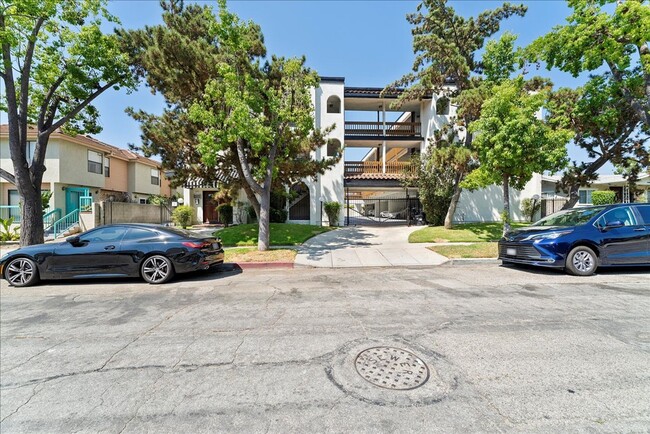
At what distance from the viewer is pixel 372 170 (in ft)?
66.3

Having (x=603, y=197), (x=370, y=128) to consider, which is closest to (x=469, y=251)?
(x=370, y=128)

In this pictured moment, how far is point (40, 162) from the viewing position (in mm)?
10570

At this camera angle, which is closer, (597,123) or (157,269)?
(157,269)

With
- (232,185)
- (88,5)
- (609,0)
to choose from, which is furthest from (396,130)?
(88,5)

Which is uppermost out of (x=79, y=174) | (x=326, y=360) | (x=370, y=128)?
(x=370, y=128)

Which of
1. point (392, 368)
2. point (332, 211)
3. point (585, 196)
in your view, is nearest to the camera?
point (392, 368)

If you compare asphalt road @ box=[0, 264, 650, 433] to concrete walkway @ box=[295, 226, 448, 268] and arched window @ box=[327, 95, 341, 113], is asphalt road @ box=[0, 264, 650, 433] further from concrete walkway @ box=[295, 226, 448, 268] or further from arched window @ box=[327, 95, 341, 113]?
arched window @ box=[327, 95, 341, 113]

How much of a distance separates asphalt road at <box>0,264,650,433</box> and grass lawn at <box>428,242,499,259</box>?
11.2ft

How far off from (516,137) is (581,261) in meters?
4.70

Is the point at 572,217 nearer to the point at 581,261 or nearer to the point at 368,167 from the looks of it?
the point at 581,261

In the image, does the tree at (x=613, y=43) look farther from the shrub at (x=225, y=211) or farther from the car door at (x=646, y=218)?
the shrub at (x=225, y=211)

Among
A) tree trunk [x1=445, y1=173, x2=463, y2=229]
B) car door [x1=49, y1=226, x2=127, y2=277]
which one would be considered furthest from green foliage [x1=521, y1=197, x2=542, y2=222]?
car door [x1=49, y1=226, x2=127, y2=277]

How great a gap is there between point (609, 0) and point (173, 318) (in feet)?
59.3

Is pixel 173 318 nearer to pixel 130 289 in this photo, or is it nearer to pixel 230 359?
pixel 230 359
